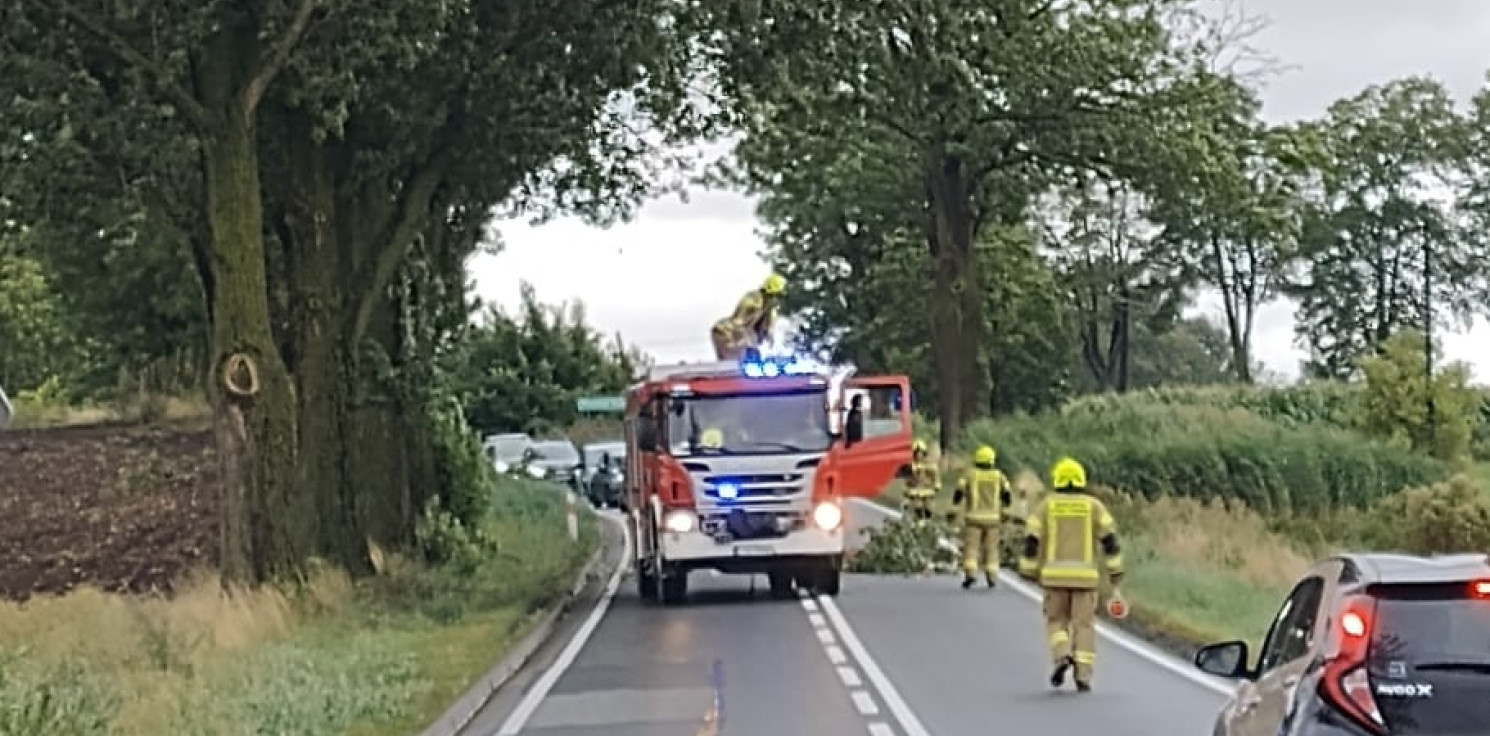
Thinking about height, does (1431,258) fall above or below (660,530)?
above

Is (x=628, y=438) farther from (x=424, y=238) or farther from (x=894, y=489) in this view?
(x=894, y=489)

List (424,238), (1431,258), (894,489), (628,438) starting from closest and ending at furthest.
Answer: (628,438), (424,238), (894,489), (1431,258)

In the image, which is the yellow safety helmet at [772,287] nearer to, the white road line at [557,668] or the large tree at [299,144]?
the large tree at [299,144]

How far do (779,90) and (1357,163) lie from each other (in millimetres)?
69449

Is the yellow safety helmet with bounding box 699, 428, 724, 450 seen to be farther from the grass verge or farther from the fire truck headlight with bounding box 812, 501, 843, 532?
the grass verge

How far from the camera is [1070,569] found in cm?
1867

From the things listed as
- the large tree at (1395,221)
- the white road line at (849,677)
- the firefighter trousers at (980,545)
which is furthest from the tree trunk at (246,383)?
the large tree at (1395,221)

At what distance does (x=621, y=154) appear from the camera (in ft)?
124

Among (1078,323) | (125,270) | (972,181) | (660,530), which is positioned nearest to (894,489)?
(972,181)

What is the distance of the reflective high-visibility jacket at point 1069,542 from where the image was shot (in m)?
18.7

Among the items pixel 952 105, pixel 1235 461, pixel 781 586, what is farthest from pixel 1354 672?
pixel 1235 461

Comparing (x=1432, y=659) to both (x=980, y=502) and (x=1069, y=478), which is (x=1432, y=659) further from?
(x=980, y=502)

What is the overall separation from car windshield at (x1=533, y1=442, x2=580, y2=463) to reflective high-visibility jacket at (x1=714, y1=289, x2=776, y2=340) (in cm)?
3448

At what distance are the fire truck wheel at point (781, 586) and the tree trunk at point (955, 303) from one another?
27.8 metres
